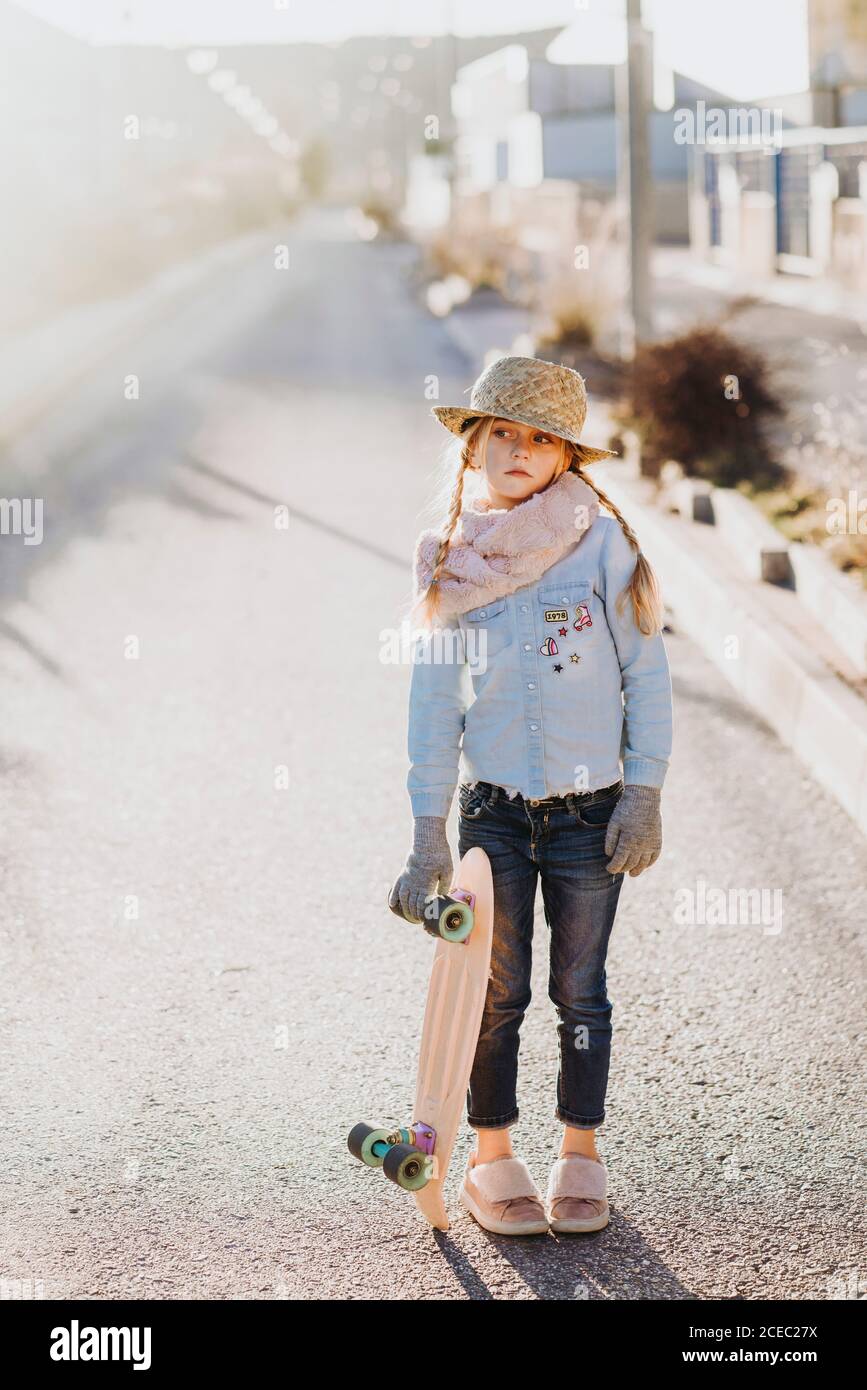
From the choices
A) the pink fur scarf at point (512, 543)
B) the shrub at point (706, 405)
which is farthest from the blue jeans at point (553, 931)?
the shrub at point (706, 405)

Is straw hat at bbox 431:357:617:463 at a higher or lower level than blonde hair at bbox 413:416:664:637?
higher

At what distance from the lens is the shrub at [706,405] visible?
11.2m

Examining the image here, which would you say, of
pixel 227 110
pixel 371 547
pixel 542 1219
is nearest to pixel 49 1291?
pixel 542 1219

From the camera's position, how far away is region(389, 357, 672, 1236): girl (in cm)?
A: 347

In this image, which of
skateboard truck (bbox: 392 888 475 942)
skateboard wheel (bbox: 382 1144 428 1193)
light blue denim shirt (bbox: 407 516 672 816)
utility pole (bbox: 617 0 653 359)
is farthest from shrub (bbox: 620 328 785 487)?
skateboard wheel (bbox: 382 1144 428 1193)

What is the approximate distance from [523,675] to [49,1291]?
1.49 m

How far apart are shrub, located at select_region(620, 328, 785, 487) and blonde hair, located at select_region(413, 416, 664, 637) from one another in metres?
7.53

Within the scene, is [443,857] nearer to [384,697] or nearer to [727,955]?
[727,955]

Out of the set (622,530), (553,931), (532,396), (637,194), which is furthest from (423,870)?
(637,194)

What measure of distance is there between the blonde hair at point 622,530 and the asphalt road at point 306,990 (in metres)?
1.22

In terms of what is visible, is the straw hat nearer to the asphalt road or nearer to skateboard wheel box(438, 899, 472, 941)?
skateboard wheel box(438, 899, 472, 941)

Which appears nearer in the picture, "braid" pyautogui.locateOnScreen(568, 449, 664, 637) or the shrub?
"braid" pyautogui.locateOnScreen(568, 449, 664, 637)

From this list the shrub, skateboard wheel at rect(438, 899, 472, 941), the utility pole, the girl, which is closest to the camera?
skateboard wheel at rect(438, 899, 472, 941)

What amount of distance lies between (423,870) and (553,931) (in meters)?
0.36
